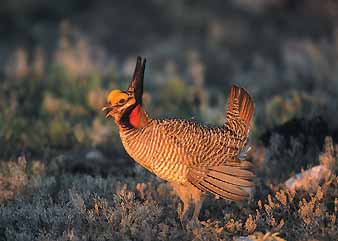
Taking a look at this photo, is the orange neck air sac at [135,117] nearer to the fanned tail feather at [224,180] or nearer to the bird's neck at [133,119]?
the bird's neck at [133,119]

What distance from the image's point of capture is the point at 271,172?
7.66 meters

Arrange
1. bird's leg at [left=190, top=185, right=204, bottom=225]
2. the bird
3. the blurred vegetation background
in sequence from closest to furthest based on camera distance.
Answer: the bird → bird's leg at [left=190, top=185, right=204, bottom=225] → the blurred vegetation background

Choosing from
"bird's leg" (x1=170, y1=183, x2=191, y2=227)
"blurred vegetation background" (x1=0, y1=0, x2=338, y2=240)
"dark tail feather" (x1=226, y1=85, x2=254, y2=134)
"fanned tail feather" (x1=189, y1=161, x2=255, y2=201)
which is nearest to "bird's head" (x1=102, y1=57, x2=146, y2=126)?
"fanned tail feather" (x1=189, y1=161, x2=255, y2=201)

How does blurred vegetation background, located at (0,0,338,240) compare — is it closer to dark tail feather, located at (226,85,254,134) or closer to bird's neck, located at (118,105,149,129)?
dark tail feather, located at (226,85,254,134)

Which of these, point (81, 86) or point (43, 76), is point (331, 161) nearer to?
point (81, 86)

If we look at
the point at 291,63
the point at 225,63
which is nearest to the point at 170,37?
the point at 225,63

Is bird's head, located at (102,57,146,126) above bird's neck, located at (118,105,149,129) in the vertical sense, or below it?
above

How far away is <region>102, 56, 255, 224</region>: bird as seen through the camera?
19.2 ft

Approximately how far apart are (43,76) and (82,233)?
6.57 metres

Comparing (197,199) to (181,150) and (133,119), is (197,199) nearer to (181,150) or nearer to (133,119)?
(181,150)

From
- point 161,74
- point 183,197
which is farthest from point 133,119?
point 161,74

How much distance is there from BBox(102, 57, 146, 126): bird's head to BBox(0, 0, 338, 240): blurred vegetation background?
112 cm

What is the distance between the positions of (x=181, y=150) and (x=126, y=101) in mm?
641

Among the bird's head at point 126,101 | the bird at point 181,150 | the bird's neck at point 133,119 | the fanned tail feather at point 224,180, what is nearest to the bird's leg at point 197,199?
the bird at point 181,150
